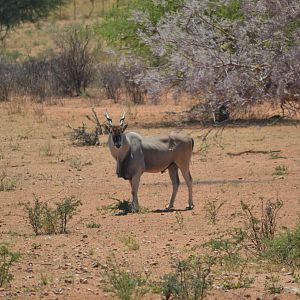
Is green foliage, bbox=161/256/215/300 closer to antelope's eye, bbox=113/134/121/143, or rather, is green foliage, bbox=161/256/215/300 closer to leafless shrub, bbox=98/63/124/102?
antelope's eye, bbox=113/134/121/143

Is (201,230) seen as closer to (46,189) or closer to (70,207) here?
(70,207)

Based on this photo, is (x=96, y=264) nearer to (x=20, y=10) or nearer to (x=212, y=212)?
(x=212, y=212)

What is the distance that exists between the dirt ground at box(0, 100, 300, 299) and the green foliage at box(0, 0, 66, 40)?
→ 15982 millimetres

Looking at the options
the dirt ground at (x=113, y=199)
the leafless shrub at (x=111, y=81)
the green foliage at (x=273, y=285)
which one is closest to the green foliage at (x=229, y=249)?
the dirt ground at (x=113, y=199)

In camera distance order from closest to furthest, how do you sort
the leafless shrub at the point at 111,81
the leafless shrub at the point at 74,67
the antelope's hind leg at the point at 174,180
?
the antelope's hind leg at the point at 174,180
the leafless shrub at the point at 111,81
the leafless shrub at the point at 74,67

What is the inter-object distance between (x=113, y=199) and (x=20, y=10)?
29463 millimetres

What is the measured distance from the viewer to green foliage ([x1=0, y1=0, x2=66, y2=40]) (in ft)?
138

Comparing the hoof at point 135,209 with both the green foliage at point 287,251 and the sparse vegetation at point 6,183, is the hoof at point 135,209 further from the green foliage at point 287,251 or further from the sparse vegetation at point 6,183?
the green foliage at point 287,251

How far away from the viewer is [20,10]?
42.8 m

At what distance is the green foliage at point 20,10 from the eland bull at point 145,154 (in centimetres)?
2834

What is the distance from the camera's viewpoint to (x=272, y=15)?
10.1m

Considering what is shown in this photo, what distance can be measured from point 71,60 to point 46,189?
1754 cm

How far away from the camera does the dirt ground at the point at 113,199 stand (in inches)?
377

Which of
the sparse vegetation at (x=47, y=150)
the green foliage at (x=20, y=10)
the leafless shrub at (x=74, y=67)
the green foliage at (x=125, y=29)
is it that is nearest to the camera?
the sparse vegetation at (x=47, y=150)
